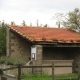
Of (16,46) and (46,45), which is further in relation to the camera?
(16,46)

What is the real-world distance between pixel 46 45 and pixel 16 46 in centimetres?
338

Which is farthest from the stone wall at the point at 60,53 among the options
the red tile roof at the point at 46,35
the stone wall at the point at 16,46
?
the stone wall at the point at 16,46

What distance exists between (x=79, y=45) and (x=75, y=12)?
581 cm

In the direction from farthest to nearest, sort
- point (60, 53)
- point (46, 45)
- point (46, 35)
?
point (60, 53) < point (46, 35) < point (46, 45)

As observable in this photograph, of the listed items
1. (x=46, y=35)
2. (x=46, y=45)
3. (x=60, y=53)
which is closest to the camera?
(x=46, y=45)

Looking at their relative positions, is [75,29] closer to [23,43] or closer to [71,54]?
[71,54]

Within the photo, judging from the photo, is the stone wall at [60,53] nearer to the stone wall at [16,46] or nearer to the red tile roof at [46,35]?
the red tile roof at [46,35]

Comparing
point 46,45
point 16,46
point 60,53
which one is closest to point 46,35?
point 46,45

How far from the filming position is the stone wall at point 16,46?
20516 millimetres

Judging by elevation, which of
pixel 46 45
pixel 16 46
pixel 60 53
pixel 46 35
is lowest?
pixel 60 53

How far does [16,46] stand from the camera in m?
20.7

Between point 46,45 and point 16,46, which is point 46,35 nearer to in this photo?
point 46,45

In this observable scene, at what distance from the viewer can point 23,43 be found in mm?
20672

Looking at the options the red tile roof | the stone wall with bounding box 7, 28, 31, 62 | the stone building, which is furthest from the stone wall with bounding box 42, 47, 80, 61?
the stone wall with bounding box 7, 28, 31, 62
